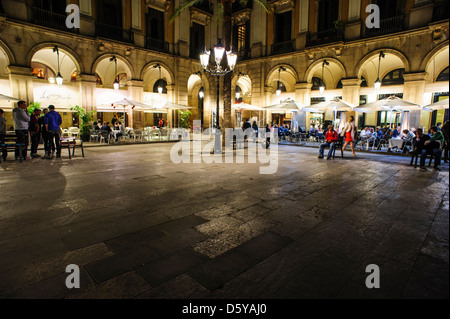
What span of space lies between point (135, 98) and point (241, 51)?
10.9 m

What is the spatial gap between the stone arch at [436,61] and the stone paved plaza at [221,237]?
41.1 feet

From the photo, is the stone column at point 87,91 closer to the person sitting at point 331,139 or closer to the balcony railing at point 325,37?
the person sitting at point 331,139

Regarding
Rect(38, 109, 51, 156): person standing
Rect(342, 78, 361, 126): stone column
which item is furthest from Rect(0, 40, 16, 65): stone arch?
Rect(342, 78, 361, 126): stone column

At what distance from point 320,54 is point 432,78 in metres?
7.26

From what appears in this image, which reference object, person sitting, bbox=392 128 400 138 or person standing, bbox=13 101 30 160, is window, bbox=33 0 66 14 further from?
person sitting, bbox=392 128 400 138

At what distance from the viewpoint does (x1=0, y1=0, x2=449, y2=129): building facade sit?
1480 centimetres

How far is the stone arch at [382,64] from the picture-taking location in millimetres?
15664

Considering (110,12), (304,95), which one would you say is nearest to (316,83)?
(304,95)

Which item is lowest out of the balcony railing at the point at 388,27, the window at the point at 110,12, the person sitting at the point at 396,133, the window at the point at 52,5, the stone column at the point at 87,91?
the person sitting at the point at 396,133

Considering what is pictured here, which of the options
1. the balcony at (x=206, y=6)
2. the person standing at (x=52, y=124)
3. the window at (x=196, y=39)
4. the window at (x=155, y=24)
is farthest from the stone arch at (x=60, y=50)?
the balcony at (x=206, y=6)

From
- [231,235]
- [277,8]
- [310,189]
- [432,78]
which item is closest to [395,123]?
[432,78]

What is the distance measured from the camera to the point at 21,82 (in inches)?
576

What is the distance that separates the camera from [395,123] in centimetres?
1805
